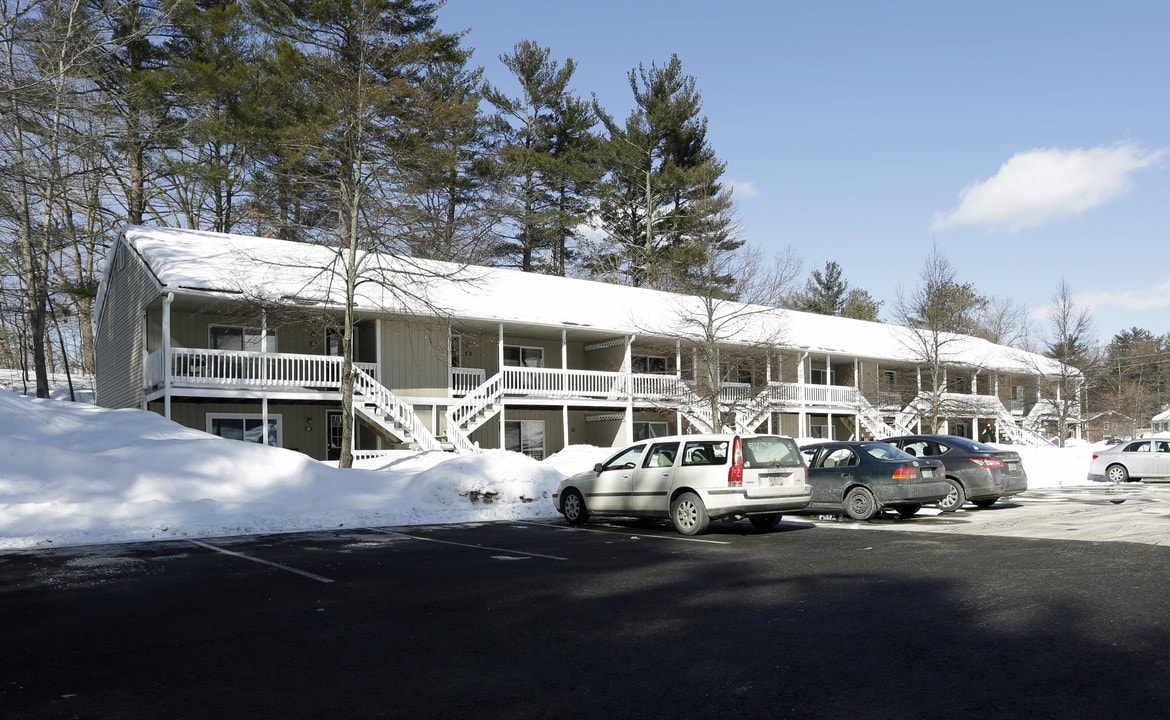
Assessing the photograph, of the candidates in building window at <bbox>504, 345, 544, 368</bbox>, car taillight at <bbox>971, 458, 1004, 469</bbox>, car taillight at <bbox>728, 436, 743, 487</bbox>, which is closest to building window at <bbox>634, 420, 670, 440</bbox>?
building window at <bbox>504, 345, 544, 368</bbox>

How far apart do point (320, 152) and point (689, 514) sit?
18.0m

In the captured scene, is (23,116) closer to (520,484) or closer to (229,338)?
(520,484)

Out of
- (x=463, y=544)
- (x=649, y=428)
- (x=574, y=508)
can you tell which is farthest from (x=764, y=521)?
(x=649, y=428)

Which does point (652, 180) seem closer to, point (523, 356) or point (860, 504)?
point (523, 356)

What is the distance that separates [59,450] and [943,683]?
53.4ft

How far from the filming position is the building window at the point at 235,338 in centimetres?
2814

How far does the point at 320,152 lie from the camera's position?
26.7 m

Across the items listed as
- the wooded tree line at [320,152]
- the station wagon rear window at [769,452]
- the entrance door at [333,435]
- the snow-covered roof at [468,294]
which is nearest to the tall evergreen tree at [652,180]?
the wooded tree line at [320,152]

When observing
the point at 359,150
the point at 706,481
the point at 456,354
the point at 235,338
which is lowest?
the point at 706,481

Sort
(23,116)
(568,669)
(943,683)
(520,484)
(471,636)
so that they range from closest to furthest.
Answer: (943,683)
(568,669)
(471,636)
(23,116)
(520,484)

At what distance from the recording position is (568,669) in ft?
19.6

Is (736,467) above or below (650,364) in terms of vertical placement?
below

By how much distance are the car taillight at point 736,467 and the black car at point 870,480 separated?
3.61 m

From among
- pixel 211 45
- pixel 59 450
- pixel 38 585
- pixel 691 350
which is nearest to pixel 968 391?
pixel 691 350
